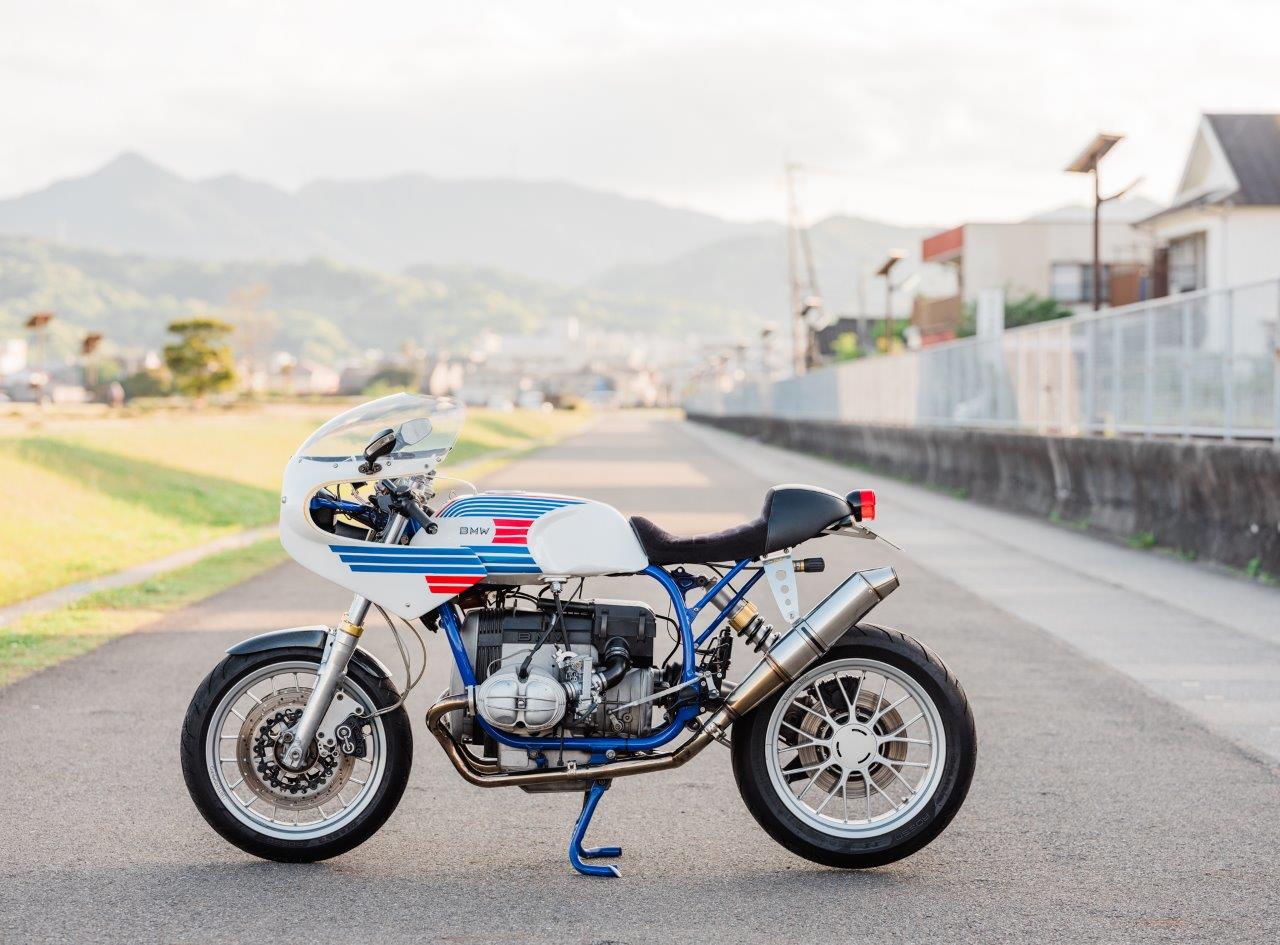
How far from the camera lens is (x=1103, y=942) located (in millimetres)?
4426

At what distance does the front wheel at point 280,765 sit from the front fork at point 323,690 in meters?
0.04

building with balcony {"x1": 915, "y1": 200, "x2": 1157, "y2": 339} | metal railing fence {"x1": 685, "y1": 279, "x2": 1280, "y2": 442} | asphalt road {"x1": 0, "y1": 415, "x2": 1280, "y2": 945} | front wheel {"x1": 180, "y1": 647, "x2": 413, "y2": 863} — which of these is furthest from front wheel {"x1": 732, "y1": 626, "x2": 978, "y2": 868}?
building with balcony {"x1": 915, "y1": 200, "x2": 1157, "y2": 339}

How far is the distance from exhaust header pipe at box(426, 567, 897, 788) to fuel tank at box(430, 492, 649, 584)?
1.48ft

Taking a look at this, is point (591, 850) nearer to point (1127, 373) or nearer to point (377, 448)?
point (377, 448)

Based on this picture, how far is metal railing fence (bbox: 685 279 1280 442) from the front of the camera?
14703 millimetres

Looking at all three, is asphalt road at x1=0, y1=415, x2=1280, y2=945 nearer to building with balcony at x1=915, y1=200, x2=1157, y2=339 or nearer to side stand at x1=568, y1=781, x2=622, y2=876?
side stand at x1=568, y1=781, x2=622, y2=876

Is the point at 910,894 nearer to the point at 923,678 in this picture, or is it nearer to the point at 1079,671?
the point at 923,678

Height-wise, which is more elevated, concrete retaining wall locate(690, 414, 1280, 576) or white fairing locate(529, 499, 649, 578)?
white fairing locate(529, 499, 649, 578)

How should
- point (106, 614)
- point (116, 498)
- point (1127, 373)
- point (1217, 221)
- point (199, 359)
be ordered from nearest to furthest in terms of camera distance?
point (106, 614)
point (1127, 373)
point (116, 498)
point (1217, 221)
point (199, 359)

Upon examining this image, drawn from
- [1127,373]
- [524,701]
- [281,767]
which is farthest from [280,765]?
[1127,373]

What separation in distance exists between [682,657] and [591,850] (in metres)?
0.67

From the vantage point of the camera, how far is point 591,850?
17.1 ft

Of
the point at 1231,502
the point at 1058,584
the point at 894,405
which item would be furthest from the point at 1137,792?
the point at 894,405

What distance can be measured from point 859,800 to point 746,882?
0.50 metres
